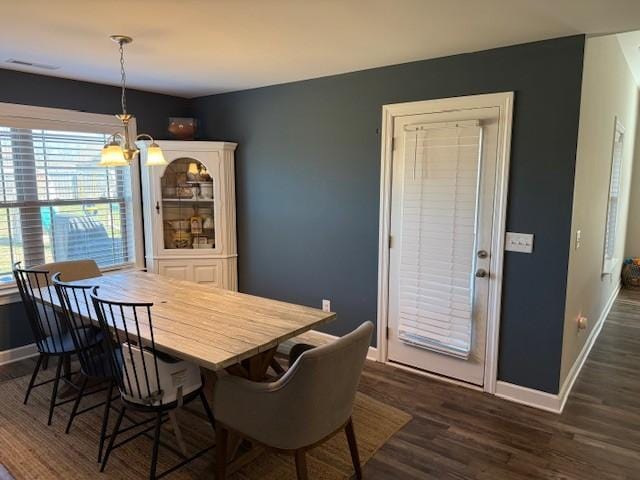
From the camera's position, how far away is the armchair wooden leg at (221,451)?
2029 mm

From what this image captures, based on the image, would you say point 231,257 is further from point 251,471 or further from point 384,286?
point 251,471

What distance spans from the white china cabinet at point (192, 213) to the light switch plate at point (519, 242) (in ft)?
8.71

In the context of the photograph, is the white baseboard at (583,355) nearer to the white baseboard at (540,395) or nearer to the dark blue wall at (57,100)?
the white baseboard at (540,395)

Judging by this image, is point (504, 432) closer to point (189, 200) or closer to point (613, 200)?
point (613, 200)

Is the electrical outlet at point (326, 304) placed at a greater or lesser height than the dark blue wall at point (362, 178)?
lesser

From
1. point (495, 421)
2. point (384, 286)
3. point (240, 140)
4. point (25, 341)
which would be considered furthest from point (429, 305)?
point (25, 341)

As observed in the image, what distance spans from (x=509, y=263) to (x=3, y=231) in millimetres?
3872

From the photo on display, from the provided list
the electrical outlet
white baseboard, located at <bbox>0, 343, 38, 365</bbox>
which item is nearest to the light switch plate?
the electrical outlet

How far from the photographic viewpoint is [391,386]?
323 cm

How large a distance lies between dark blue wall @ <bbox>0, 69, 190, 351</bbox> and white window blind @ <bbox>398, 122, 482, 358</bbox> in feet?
8.76

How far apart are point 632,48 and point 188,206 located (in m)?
4.30

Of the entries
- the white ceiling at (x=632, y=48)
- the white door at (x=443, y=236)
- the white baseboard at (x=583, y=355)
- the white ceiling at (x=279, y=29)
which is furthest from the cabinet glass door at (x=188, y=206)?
the white ceiling at (x=632, y=48)

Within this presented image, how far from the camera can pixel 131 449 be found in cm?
244

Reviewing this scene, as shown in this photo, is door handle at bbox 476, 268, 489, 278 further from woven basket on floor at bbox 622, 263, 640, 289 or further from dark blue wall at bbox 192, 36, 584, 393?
woven basket on floor at bbox 622, 263, 640, 289
